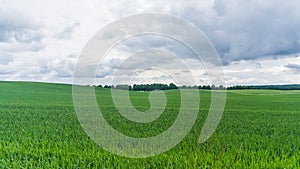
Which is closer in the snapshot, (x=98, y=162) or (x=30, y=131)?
(x=98, y=162)

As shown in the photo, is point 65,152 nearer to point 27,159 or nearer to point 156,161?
point 27,159

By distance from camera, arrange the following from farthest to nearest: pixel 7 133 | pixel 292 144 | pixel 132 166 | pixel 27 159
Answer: pixel 7 133 < pixel 292 144 < pixel 27 159 < pixel 132 166

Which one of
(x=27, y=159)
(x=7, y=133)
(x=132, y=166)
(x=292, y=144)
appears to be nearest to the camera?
(x=132, y=166)

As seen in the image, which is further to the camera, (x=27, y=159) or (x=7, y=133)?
(x=7, y=133)

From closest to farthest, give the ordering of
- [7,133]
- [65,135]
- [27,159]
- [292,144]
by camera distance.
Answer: [27,159] < [292,144] < [65,135] < [7,133]

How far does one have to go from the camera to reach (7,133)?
9.35 metres

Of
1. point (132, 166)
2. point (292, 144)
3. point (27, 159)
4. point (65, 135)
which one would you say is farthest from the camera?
point (65, 135)

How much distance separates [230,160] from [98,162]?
2.77 m

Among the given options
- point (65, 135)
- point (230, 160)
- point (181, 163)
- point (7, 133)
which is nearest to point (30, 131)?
point (7, 133)

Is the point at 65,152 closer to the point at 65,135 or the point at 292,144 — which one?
the point at 65,135

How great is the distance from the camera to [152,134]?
9.02 metres

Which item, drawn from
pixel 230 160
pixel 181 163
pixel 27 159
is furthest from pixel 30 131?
pixel 230 160

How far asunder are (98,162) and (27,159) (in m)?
1.74

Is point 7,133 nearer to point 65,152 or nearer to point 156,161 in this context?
point 65,152
